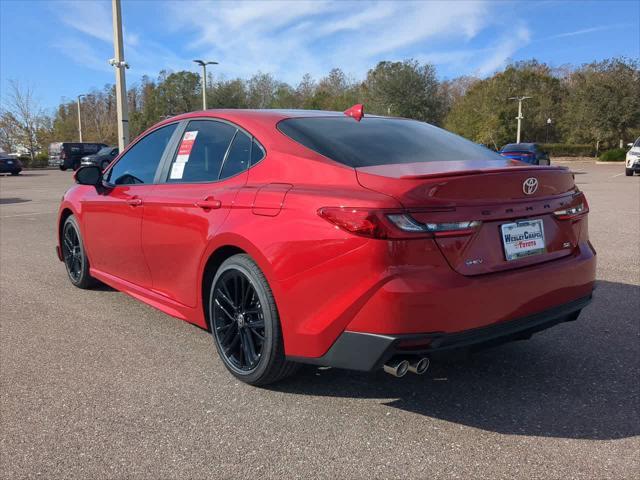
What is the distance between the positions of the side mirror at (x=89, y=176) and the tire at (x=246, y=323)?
6.39ft

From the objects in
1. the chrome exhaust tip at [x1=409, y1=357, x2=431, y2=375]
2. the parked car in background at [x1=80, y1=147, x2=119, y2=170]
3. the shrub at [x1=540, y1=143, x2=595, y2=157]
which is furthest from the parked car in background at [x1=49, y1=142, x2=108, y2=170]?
the chrome exhaust tip at [x1=409, y1=357, x2=431, y2=375]

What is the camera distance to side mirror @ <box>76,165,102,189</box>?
4793 millimetres

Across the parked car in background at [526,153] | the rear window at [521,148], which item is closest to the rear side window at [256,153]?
the parked car in background at [526,153]

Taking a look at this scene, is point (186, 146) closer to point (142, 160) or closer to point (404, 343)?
point (142, 160)

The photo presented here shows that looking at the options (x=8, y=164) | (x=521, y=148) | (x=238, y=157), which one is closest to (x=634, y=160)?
(x=521, y=148)

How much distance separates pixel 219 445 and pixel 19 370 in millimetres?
1703

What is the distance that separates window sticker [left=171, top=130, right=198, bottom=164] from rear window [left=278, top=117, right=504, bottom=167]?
2.68ft

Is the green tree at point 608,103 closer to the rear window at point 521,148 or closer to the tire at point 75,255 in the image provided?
the rear window at point 521,148

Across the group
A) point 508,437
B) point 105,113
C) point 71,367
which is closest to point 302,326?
point 508,437

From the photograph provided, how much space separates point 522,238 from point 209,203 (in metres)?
1.78

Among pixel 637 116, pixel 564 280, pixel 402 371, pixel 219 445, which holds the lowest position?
pixel 219 445

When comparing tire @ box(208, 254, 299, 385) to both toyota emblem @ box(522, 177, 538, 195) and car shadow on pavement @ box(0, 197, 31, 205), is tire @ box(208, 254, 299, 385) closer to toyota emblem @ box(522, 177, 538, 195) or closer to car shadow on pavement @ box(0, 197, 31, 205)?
toyota emblem @ box(522, 177, 538, 195)

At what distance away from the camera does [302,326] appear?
111 inches

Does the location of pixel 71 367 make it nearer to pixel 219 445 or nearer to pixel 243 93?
pixel 219 445
